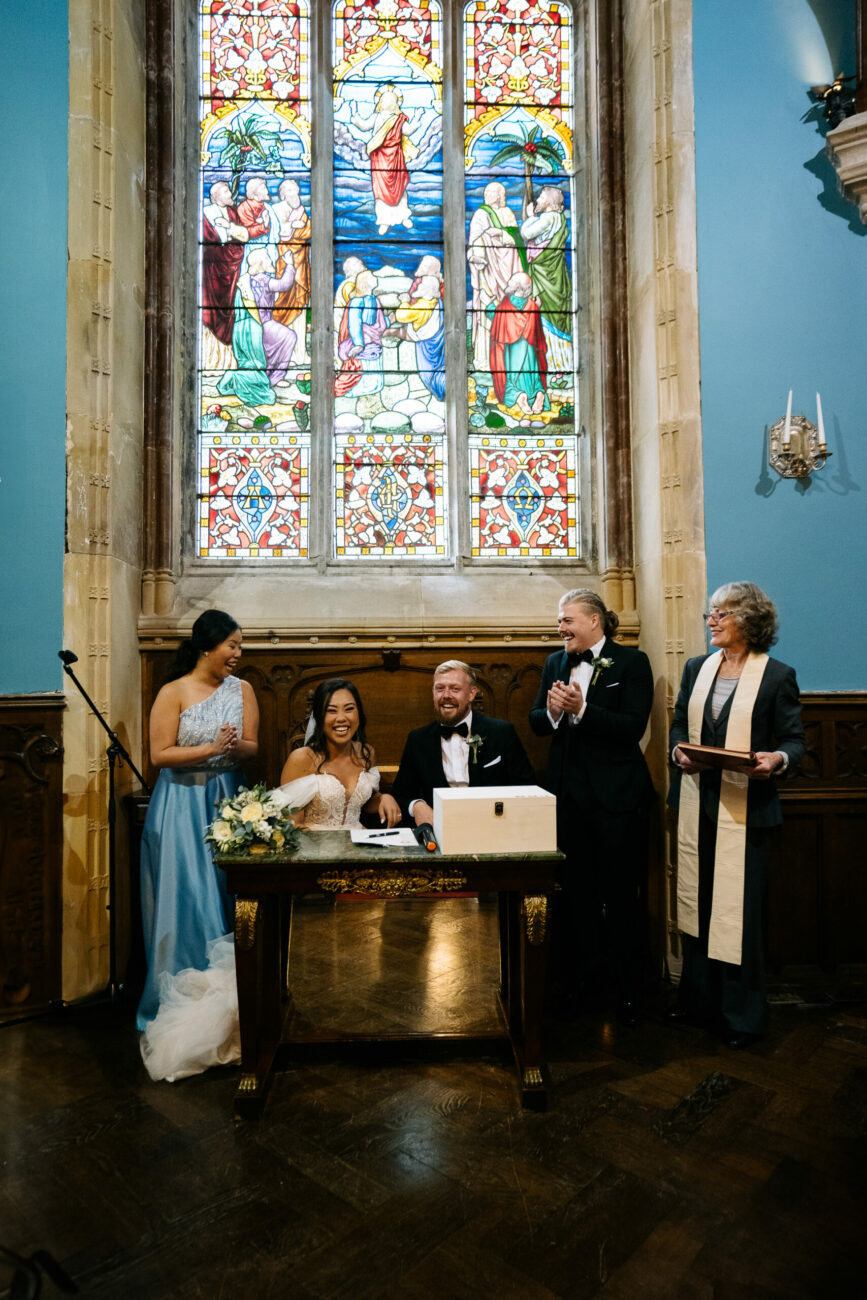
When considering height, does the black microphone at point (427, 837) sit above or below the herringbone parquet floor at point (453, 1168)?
above

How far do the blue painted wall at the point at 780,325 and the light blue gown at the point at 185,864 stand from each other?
2.62 m

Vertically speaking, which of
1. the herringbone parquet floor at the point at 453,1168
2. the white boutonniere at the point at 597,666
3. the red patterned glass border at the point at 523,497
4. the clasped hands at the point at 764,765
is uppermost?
the red patterned glass border at the point at 523,497

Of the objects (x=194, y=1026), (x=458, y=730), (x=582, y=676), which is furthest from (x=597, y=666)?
(x=194, y=1026)

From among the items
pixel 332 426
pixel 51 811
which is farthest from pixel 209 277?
pixel 51 811

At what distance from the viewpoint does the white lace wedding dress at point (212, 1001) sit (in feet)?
9.09

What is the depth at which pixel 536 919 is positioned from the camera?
2598mm

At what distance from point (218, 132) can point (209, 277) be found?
3.08 feet

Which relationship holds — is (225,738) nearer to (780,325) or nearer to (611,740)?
(611,740)

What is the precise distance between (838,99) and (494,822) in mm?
4143

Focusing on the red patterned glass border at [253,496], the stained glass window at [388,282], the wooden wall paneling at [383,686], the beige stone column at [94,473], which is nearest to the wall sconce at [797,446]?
the wooden wall paneling at [383,686]

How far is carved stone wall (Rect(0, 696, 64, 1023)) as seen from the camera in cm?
341

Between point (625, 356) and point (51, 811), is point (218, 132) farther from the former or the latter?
point (51, 811)

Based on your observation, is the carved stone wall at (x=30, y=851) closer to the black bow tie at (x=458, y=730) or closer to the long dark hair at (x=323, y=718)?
the long dark hair at (x=323, y=718)

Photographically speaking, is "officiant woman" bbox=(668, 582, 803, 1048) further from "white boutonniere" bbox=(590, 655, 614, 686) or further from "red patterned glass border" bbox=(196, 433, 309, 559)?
"red patterned glass border" bbox=(196, 433, 309, 559)
